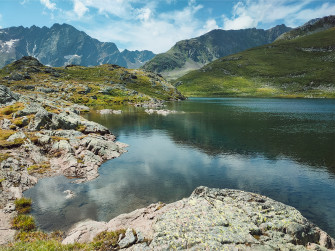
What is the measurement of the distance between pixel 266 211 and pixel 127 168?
27.4 metres

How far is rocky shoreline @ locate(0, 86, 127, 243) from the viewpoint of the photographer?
28.9m

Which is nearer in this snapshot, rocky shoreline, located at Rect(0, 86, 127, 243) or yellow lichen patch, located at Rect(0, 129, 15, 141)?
rocky shoreline, located at Rect(0, 86, 127, 243)

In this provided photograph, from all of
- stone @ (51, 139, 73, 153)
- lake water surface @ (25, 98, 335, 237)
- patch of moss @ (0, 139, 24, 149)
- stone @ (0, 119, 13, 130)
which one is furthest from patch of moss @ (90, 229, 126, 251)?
stone @ (0, 119, 13, 130)

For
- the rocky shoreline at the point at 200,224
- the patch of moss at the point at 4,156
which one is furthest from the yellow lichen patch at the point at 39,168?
the patch of moss at the point at 4,156

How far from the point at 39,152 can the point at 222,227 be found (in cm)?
4140

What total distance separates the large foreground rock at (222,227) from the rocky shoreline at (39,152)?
39.5 feet

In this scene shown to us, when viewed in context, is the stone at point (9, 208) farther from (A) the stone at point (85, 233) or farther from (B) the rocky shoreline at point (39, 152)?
(A) the stone at point (85, 233)

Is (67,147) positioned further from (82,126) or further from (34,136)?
(82,126)

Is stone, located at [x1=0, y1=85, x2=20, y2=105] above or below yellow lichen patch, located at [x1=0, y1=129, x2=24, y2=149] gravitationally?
above

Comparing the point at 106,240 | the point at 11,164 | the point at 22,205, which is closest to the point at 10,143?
the point at 11,164

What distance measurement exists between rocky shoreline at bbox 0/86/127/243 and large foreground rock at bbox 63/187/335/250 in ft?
39.5

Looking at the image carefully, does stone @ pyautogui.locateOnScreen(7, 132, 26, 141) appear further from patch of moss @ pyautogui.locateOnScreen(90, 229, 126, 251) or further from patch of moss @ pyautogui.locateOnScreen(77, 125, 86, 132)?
patch of moss @ pyautogui.locateOnScreen(90, 229, 126, 251)

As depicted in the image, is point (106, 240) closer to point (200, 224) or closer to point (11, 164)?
point (200, 224)

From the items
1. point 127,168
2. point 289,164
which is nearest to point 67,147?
point 127,168
